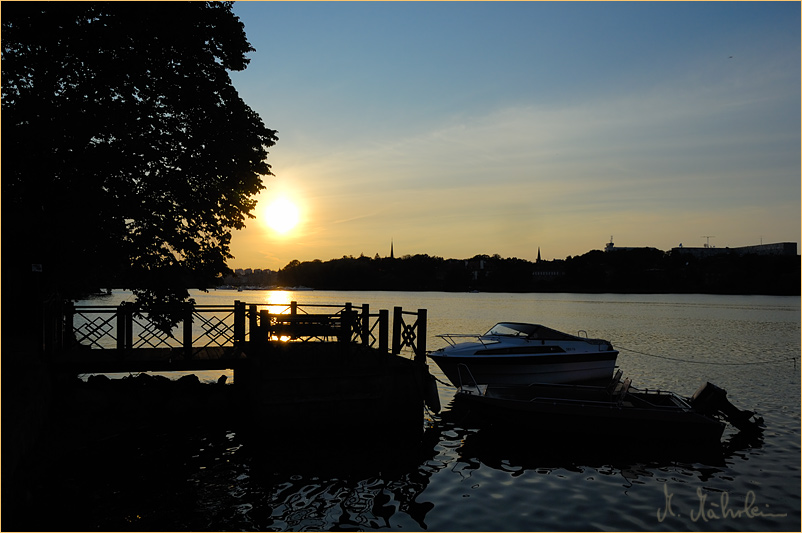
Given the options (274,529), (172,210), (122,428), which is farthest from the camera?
(172,210)

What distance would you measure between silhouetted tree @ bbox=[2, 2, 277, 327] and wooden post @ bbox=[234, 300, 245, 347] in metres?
2.12

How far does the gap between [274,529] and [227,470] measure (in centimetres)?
336

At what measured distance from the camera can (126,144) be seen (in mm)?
18219

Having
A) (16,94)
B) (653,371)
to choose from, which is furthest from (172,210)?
(653,371)

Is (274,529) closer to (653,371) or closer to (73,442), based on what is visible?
(73,442)

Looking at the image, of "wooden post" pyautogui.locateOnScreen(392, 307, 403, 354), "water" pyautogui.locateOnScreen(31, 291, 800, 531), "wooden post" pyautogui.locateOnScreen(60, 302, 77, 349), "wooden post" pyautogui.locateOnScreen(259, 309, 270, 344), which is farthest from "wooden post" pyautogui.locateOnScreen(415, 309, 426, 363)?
"wooden post" pyautogui.locateOnScreen(60, 302, 77, 349)

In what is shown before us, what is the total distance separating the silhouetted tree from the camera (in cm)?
1691

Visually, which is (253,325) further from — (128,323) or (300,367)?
(128,323)

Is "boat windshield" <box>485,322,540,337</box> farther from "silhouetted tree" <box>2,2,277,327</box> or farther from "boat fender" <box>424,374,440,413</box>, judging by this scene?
"silhouetted tree" <box>2,2,277,327</box>

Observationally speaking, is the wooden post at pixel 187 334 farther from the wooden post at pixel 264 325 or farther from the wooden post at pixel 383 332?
the wooden post at pixel 383 332

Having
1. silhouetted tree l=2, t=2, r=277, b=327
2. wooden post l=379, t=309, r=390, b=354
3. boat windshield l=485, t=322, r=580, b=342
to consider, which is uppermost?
silhouetted tree l=2, t=2, r=277, b=327

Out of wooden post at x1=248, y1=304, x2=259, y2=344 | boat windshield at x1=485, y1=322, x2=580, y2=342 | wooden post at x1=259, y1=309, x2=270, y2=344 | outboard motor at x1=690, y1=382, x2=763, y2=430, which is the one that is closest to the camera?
wooden post at x1=259, y1=309, x2=270, y2=344

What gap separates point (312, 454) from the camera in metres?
13.9
